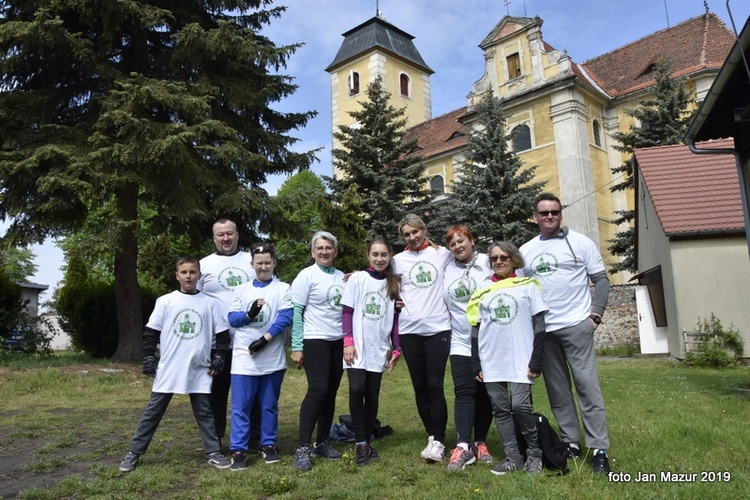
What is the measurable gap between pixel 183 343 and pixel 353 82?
41.4 metres

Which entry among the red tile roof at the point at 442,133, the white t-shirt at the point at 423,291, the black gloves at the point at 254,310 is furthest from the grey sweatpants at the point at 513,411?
the red tile roof at the point at 442,133

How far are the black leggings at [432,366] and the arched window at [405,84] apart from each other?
140ft

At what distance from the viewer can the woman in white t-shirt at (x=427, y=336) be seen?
4805 mm

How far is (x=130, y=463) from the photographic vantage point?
4648 millimetres

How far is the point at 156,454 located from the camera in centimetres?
530

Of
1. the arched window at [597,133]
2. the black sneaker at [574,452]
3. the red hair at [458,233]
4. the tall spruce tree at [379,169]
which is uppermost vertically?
the arched window at [597,133]

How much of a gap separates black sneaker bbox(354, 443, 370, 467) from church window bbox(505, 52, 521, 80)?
1222 inches

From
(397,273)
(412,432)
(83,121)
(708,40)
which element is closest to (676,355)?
(412,432)

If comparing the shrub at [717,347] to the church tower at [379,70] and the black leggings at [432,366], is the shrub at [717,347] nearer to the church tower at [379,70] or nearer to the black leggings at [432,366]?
the black leggings at [432,366]

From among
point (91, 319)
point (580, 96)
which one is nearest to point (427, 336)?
point (91, 319)

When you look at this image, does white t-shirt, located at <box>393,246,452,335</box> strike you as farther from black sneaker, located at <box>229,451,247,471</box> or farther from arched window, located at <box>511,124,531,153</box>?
arched window, located at <box>511,124,531,153</box>

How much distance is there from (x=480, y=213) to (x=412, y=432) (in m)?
17.5

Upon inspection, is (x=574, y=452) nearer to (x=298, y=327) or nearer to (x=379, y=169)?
(x=298, y=327)

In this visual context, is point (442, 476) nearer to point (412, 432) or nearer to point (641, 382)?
point (412, 432)
